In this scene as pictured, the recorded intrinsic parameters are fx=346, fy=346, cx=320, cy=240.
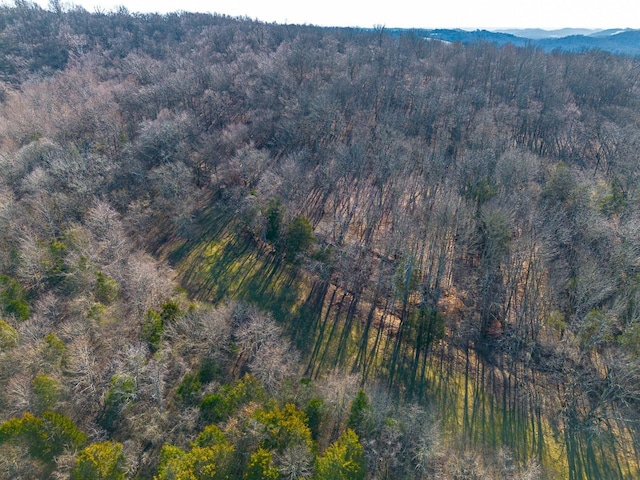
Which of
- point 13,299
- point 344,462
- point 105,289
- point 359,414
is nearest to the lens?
point 344,462

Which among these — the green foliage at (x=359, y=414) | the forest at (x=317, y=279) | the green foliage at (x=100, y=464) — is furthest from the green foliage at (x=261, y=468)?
the green foliage at (x=100, y=464)

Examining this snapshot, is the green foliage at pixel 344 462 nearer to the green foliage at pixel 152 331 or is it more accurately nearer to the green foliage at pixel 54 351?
the green foliage at pixel 152 331

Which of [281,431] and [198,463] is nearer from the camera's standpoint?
[198,463]

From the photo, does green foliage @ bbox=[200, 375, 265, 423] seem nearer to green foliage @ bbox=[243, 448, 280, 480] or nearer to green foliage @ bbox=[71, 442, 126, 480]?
green foliage @ bbox=[243, 448, 280, 480]

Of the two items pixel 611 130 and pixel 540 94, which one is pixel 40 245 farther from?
pixel 540 94

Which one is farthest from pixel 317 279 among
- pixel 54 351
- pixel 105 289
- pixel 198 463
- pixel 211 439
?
pixel 54 351

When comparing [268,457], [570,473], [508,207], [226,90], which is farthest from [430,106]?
[268,457]

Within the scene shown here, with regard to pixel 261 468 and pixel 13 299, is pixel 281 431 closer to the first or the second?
pixel 261 468
